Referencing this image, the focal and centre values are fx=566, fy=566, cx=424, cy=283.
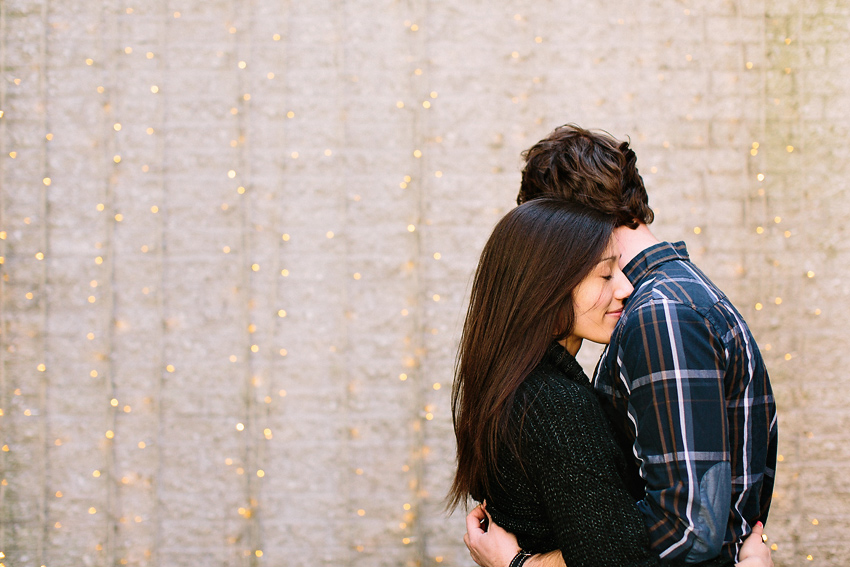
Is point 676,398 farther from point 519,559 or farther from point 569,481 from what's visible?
point 519,559

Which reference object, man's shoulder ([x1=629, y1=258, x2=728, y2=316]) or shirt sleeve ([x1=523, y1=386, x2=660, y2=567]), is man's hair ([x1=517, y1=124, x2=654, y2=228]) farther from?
shirt sleeve ([x1=523, y1=386, x2=660, y2=567])

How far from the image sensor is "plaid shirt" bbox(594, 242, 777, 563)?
895 mm

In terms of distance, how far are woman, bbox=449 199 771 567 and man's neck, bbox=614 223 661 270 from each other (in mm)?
50

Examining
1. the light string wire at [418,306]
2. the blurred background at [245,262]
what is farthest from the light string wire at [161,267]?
the light string wire at [418,306]

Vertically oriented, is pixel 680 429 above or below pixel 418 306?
below

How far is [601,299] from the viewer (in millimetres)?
1039

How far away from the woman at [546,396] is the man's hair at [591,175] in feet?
0.28

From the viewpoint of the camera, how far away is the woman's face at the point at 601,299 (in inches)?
40.8

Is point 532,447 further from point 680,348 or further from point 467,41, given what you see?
point 467,41

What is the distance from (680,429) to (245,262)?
160 cm

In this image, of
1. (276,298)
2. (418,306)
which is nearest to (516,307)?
(418,306)

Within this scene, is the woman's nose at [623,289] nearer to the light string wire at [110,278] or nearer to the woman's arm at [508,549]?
the woman's arm at [508,549]

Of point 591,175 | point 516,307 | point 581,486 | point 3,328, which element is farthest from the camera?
point 3,328

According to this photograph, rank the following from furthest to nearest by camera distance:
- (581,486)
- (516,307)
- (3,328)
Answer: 1. (3,328)
2. (516,307)
3. (581,486)
